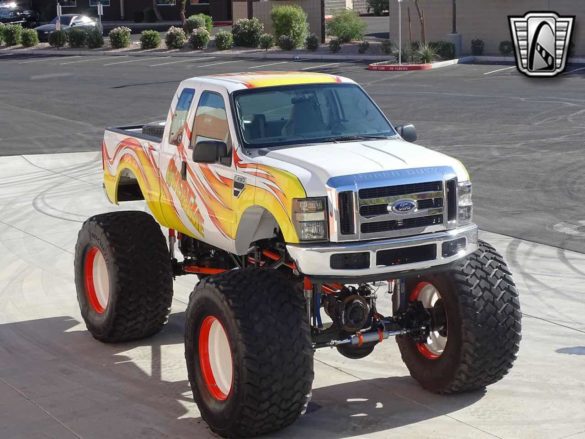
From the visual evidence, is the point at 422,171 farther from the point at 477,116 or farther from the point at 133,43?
the point at 133,43

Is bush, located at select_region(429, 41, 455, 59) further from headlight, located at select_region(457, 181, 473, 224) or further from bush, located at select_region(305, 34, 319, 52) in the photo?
headlight, located at select_region(457, 181, 473, 224)

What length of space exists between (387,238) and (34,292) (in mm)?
5664

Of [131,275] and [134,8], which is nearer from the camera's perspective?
[131,275]

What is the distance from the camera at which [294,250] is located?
8156 mm

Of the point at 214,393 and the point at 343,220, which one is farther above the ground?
the point at 343,220

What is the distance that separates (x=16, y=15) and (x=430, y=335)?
6211 cm

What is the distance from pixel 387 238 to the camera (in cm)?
827

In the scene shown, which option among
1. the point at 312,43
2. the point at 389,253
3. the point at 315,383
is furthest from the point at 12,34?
the point at 389,253

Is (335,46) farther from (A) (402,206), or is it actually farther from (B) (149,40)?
(A) (402,206)

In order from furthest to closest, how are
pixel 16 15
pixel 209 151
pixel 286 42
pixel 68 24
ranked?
1. pixel 16 15
2. pixel 68 24
3. pixel 286 42
4. pixel 209 151

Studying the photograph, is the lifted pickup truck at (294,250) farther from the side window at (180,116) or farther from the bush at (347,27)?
the bush at (347,27)

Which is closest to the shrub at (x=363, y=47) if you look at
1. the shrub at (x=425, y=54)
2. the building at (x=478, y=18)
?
the building at (x=478, y=18)

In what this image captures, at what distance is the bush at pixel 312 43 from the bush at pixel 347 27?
1.38m

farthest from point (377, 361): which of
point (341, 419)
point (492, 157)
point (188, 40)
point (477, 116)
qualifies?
point (188, 40)
